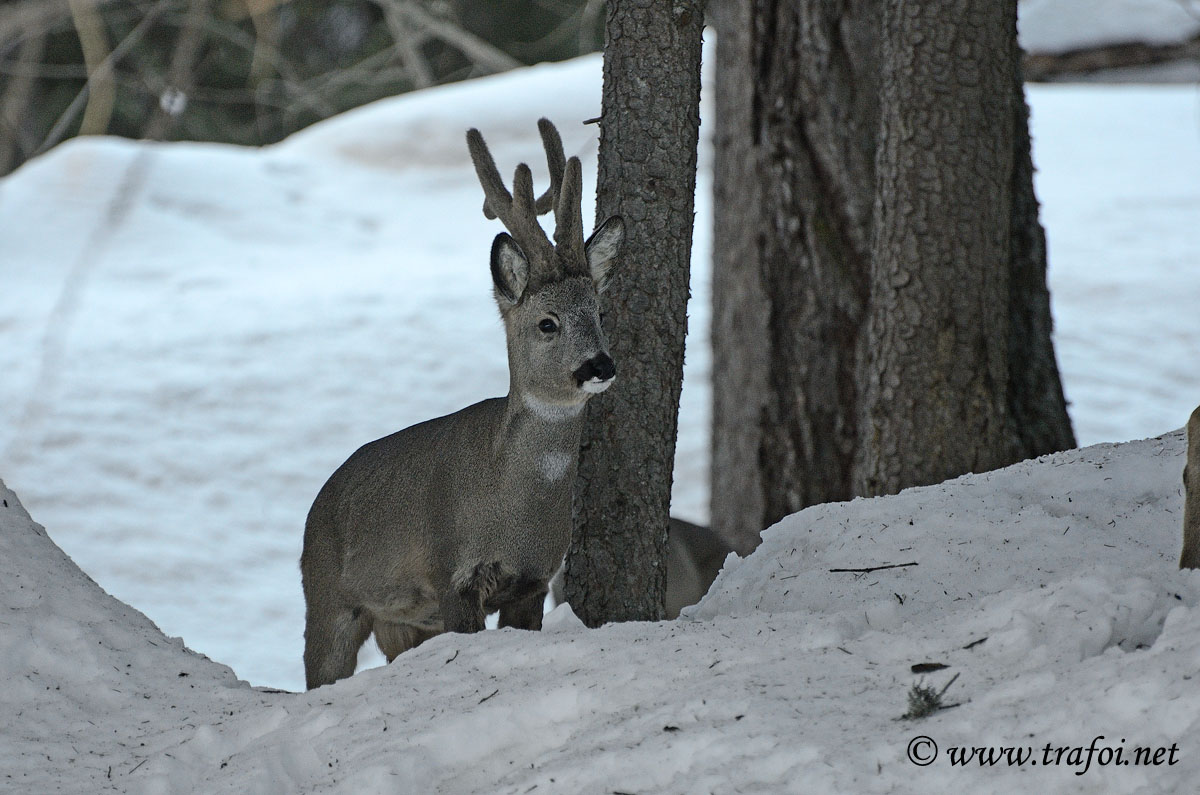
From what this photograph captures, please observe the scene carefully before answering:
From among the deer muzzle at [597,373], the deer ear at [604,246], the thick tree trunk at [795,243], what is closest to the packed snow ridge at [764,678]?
the deer muzzle at [597,373]

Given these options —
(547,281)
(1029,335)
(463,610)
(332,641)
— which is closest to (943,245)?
(1029,335)

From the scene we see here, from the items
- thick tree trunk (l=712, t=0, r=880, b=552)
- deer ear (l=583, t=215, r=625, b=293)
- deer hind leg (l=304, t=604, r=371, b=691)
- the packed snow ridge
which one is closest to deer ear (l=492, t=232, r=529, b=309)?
deer ear (l=583, t=215, r=625, b=293)

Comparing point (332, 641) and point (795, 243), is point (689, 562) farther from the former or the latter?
point (332, 641)

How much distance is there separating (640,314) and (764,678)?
208 cm

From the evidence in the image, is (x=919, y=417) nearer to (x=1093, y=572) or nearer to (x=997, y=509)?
(x=997, y=509)

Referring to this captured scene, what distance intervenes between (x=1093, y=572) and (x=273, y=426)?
1009 centimetres

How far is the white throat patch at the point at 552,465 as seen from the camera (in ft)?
16.5

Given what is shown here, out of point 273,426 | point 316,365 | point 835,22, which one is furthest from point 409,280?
point 835,22

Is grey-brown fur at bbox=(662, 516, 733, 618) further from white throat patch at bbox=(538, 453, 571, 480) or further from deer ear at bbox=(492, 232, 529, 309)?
deer ear at bbox=(492, 232, 529, 309)

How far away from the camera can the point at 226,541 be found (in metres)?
11.4

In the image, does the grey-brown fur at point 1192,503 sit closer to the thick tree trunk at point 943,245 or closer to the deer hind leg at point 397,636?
the thick tree trunk at point 943,245

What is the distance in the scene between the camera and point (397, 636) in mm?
5801

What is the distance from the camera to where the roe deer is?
4.96 m

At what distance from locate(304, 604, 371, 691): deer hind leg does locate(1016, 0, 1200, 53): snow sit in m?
7.13
